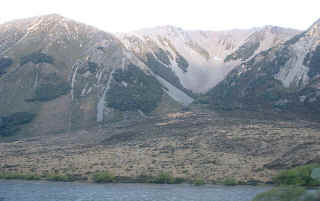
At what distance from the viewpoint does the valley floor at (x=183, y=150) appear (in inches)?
2158

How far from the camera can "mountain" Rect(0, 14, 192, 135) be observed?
122 metres

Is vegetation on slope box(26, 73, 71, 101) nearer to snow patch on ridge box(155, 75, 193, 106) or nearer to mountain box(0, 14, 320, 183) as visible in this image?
mountain box(0, 14, 320, 183)

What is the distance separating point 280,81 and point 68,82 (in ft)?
252

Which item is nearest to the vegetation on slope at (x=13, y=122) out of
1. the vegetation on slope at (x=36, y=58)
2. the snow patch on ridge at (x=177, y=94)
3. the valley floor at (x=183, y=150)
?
the valley floor at (x=183, y=150)

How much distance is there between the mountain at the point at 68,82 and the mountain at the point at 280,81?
64.1 feet

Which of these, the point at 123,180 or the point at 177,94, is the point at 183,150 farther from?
the point at 177,94

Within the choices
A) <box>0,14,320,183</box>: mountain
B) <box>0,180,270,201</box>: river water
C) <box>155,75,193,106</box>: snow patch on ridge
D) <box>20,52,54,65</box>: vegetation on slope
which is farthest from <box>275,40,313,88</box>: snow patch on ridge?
<box>0,180,270,201</box>: river water

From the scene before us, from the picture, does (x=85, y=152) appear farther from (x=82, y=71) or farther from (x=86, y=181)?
(x=82, y=71)

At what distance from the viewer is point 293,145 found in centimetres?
6347

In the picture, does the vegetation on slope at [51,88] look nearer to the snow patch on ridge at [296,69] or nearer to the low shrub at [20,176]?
the low shrub at [20,176]

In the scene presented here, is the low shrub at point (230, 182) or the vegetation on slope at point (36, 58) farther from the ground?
the vegetation on slope at point (36, 58)

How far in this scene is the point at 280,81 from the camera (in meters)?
141

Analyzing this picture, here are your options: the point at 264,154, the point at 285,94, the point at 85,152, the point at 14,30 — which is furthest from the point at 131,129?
the point at 14,30

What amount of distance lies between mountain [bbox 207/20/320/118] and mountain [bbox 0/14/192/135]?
19.5 meters
